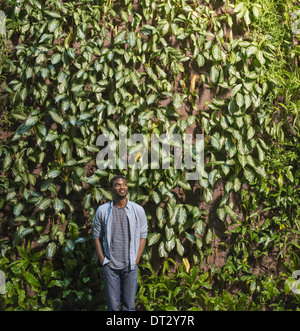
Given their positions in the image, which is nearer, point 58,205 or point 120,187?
point 120,187

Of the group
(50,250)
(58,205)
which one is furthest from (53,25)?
(50,250)

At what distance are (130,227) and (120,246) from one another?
12 centimetres

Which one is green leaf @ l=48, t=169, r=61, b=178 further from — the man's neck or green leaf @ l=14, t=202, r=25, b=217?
the man's neck

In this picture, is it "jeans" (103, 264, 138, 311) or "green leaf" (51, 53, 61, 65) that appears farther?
"green leaf" (51, 53, 61, 65)

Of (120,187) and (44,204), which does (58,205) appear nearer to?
(44,204)

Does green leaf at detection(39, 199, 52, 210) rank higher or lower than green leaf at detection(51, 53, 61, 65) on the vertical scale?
lower

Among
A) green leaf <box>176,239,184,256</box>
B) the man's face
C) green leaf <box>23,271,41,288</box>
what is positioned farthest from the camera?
green leaf <box>176,239,184,256</box>

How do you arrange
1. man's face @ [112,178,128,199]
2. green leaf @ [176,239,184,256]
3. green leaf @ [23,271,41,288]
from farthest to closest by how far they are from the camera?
green leaf @ [176,239,184,256] < green leaf @ [23,271,41,288] < man's face @ [112,178,128,199]

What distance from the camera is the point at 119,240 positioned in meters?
2.31

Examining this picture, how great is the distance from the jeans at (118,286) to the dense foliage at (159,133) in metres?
0.50

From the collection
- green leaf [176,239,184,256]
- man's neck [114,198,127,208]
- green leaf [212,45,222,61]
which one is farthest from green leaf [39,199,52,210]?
green leaf [212,45,222,61]

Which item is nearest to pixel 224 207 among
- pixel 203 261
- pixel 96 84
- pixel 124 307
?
pixel 203 261

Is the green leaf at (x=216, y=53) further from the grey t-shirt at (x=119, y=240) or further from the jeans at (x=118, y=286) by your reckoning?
the jeans at (x=118, y=286)

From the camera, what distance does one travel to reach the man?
2289 mm
